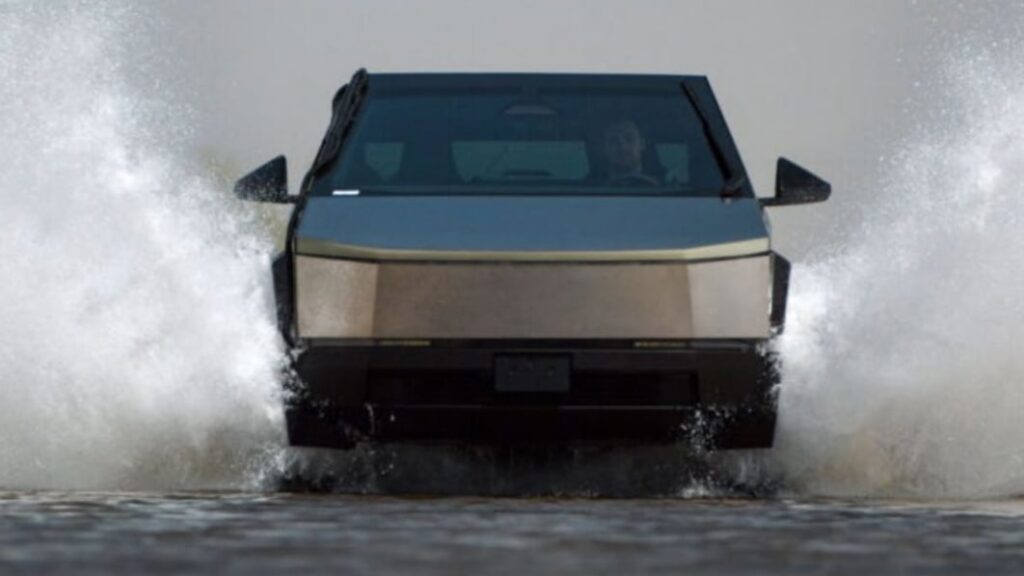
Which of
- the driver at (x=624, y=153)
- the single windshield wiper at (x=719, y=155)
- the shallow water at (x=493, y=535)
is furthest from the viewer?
the driver at (x=624, y=153)

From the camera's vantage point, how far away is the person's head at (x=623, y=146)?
530 inches

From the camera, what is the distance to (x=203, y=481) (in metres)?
13.6

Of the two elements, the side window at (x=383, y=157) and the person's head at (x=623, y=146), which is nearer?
the side window at (x=383, y=157)

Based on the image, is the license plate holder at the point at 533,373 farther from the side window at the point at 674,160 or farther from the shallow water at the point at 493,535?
the side window at the point at 674,160

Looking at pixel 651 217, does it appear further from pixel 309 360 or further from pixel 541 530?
pixel 541 530

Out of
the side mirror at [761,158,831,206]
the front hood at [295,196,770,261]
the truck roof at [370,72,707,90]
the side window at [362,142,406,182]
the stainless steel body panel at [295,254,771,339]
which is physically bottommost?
the stainless steel body panel at [295,254,771,339]

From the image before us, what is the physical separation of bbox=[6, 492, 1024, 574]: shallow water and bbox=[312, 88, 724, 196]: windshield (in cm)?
148

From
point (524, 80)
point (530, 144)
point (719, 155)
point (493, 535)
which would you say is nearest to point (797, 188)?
point (719, 155)

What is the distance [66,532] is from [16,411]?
4.28 metres

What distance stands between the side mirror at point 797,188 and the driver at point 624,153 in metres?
0.50

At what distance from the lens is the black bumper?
12.3m

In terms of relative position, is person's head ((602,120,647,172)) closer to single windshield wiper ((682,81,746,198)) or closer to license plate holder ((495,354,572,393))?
single windshield wiper ((682,81,746,198))

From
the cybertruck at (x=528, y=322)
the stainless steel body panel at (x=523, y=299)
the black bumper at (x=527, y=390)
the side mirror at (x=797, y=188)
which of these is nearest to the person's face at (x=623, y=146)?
the side mirror at (x=797, y=188)

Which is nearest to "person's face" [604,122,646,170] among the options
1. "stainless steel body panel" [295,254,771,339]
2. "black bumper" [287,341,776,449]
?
"stainless steel body panel" [295,254,771,339]
